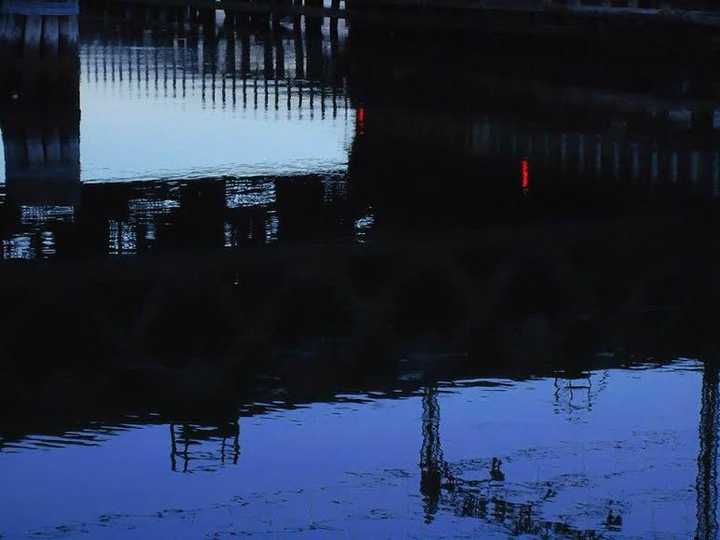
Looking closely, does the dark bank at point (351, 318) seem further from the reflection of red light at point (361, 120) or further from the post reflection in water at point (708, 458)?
the reflection of red light at point (361, 120)

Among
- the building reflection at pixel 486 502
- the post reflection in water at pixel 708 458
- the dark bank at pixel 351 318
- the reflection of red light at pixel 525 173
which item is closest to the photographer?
the building reflection at pixel 486 502

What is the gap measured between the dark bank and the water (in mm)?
27

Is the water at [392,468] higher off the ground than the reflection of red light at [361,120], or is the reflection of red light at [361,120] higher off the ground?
the water at [392,468]

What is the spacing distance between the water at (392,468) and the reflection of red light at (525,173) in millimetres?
11639

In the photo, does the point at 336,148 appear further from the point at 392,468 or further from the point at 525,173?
the point at 392,468

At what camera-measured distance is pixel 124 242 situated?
20641 millimetres

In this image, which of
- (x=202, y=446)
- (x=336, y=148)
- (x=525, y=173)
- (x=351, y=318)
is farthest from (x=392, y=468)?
(x=336, y=148)

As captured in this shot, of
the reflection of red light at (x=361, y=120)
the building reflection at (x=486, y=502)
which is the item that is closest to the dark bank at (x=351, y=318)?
the building reflection at (x=486, y=502)

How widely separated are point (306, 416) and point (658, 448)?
246cm

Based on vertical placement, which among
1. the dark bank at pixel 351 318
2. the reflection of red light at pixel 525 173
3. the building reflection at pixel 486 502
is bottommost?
the reflection of red light at pixel 525 173

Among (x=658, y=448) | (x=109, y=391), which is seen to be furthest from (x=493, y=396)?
(x=109, y=391)

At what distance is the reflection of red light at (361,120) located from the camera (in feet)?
110

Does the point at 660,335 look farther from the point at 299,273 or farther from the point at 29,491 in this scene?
the point at 29,491

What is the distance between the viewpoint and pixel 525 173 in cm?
2775
